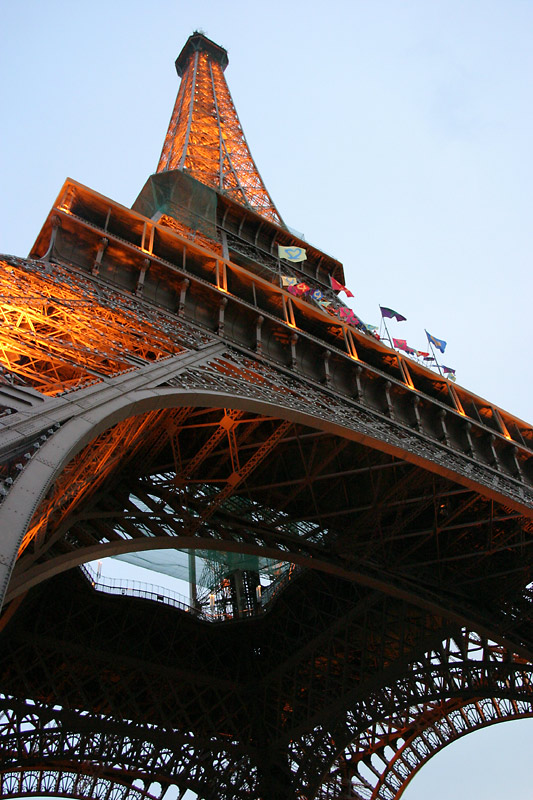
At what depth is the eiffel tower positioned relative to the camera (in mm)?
12469

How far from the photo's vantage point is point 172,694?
93.7ft

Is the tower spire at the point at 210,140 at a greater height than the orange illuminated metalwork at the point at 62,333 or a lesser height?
greater

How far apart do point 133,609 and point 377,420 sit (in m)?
13.7

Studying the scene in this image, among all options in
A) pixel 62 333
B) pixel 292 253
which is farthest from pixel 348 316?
pixel 62 333

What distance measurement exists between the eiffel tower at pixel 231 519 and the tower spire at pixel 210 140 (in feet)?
20.6

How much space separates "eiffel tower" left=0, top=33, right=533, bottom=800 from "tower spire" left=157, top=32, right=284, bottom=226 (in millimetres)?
6287

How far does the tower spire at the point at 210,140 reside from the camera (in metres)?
40.6

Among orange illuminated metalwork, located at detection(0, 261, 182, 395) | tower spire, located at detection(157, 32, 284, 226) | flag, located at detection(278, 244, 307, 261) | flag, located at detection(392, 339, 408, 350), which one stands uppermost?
tower spire, located at detection(157, 32, 284, 226)

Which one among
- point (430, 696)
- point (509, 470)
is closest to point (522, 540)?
point (509, 470)

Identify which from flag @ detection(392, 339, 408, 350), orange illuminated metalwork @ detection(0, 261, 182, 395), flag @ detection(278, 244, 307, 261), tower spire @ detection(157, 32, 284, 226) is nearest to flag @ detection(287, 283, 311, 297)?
flag @ detection(278, 244, 307, 261)

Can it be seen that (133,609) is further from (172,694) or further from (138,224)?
(138,224)

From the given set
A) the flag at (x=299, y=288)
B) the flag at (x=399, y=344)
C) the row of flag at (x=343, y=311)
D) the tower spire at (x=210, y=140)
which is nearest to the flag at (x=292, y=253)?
the row of flag at (x=343, y=311)

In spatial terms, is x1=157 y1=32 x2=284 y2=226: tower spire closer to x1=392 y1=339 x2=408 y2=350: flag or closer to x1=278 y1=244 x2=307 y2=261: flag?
x1=278 y1=244 x2=307 y2=261: flag

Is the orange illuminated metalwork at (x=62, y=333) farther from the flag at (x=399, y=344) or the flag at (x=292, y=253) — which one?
the flag at (x=292, y=253)
